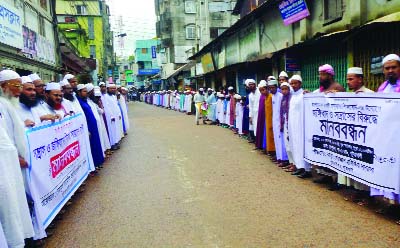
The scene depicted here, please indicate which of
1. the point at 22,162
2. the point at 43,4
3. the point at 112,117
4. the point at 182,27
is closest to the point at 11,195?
the point at 22,162

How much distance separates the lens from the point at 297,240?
4.16 metres

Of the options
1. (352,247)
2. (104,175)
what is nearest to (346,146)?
(352,247)

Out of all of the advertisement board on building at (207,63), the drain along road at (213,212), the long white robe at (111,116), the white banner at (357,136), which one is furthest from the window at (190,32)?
the white banner at (357,136)

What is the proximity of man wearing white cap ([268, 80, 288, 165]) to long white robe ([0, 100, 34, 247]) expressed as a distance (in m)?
5.30

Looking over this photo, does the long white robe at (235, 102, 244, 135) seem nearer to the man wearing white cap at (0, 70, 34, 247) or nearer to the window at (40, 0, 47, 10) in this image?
the man wearing white cap at (0, 70, 34, 247)

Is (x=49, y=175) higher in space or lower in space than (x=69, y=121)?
lower

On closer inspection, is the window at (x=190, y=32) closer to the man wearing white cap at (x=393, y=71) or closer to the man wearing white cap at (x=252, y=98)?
the man wearing white cap at (x=252, y=98)

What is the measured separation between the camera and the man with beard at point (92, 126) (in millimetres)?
8172

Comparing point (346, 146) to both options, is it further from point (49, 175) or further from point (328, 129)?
point (49, 175)

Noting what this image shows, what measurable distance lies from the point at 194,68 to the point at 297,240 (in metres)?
34.7

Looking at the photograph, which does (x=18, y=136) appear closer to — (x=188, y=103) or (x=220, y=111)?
(x=220, y=111)

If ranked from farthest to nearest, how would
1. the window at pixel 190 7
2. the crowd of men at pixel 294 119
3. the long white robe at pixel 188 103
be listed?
1. the window at pixel 190 7
2. the long white robe at pixel 188 103
3. the crowd of men at pixel 294 119

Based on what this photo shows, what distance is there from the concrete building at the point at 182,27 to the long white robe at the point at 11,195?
40.9 meters

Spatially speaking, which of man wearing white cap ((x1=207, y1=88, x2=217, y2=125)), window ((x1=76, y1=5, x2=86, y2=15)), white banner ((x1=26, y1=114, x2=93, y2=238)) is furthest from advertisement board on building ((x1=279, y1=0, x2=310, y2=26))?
window ((x1=76, y1=5, x2=86, y2=15))
